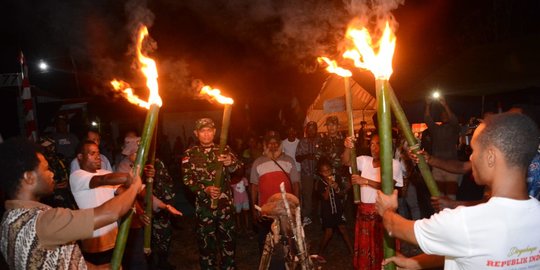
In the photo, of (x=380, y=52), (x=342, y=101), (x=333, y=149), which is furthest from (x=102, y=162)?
(x=342, y=101)

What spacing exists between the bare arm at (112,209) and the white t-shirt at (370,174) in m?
3.73

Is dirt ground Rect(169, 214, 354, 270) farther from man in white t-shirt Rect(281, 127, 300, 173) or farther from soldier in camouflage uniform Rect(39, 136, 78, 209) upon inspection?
soldier in camouflage uniform Rect(39, 136, 78, 209)

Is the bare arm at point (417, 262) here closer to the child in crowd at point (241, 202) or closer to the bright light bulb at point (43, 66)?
the child in crowd at point (241, 202)

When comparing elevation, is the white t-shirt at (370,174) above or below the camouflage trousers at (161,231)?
above

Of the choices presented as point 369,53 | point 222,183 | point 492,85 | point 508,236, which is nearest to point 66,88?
point 222,183

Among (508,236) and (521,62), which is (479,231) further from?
(521,62)

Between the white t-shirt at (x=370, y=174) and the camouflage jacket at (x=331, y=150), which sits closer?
the white t-shirt at (x=370, y=174)

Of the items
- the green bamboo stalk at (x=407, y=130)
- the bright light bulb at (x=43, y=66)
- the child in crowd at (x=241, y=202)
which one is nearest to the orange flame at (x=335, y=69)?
the green bamboo stalk at (x=407, y=130)

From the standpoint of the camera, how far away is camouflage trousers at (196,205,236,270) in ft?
21.0

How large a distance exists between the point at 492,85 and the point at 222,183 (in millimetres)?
9505

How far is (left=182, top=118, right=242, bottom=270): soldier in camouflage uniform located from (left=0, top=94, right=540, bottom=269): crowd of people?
0.05ft

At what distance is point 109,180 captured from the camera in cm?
454

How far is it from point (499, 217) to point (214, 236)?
4.82 m

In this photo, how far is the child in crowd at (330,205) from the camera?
734 cm
